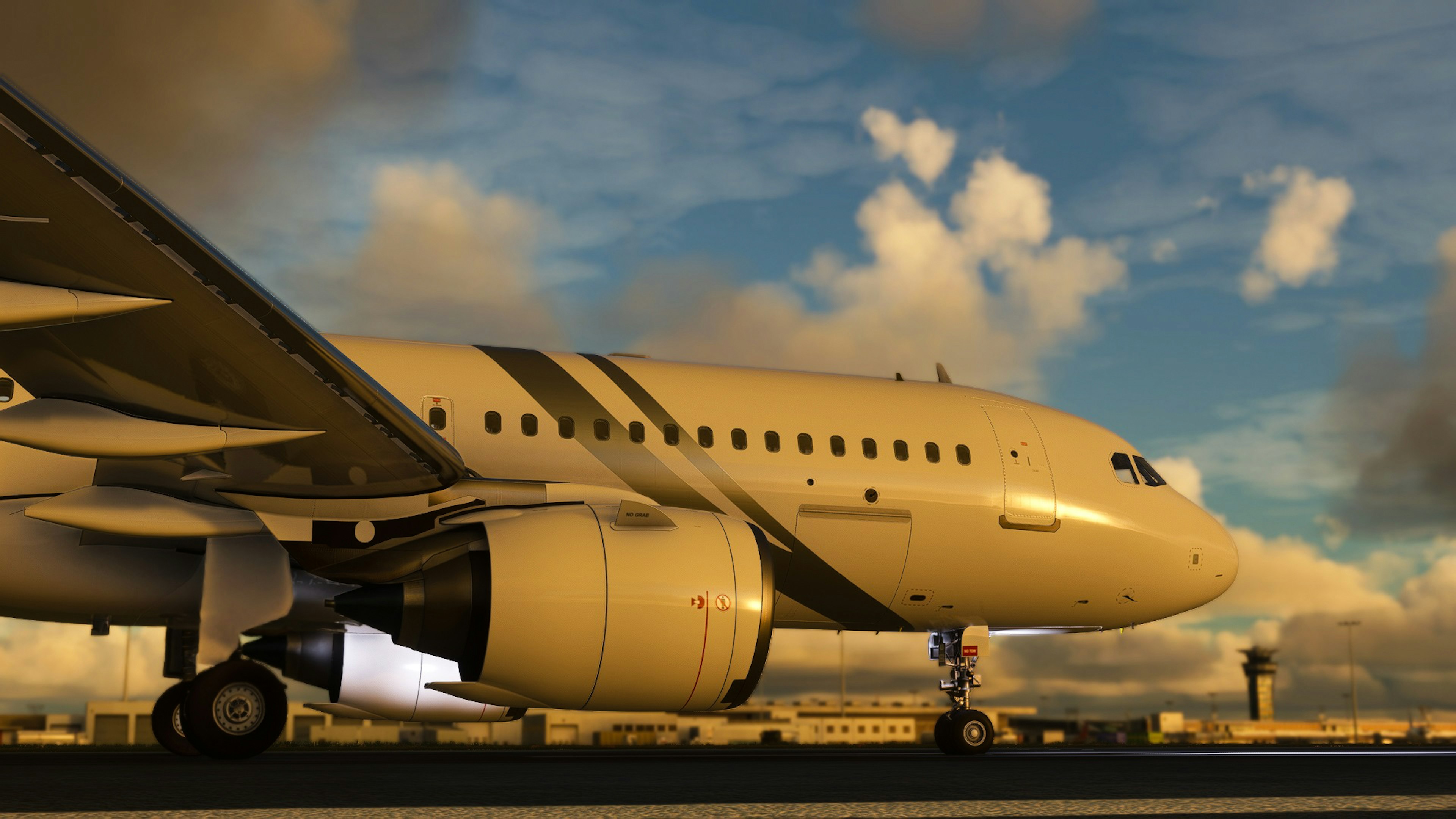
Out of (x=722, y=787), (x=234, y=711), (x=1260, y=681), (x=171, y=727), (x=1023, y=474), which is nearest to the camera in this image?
(x=722, y=787)

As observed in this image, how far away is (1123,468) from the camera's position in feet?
50.1

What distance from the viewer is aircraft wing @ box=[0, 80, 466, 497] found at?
23.5 ft

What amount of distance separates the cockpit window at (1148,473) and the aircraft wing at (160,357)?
9225 millimetres

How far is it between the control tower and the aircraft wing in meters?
172

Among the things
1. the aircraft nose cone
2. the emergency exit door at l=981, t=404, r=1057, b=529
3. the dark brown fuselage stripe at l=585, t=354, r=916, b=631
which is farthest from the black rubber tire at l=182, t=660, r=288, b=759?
the aircraft nose cone

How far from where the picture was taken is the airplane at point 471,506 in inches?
333

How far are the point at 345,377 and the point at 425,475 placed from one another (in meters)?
1.68

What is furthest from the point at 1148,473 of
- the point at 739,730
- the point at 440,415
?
the point at 739,730

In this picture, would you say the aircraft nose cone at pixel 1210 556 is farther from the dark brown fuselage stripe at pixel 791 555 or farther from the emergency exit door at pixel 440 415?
the emergency exit door at pixel 440 415

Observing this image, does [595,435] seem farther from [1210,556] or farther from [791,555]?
[1210,556]

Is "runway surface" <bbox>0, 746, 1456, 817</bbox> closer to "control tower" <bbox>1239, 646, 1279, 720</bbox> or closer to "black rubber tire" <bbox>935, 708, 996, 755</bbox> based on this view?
"black rubber tire" <bbox>935, 708, 996, 755</bbox>

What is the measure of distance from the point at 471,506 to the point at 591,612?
211 cm

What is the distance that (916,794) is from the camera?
726cm

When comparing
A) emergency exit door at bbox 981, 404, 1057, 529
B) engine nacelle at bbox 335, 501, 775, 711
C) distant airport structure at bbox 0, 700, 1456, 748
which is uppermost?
emergency exit door at bbox 981, 404, 1057, 529
